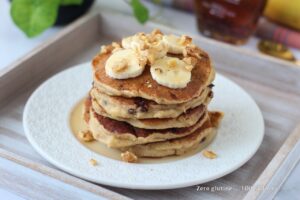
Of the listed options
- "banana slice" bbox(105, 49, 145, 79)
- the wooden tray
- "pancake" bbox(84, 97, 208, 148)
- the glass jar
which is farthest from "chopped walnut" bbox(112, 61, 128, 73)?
the glass jar

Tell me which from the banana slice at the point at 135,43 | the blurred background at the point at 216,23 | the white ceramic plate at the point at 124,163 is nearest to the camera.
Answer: the white ceramic plate at the point at 124,163

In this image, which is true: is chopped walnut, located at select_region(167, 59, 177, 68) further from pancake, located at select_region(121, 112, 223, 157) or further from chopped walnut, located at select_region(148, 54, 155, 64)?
pancake, located at select_region(121, 112, 223, 157)

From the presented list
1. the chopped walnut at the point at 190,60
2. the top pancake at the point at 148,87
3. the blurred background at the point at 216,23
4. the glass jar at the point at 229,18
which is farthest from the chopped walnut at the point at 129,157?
the glass jar at the point at 229,18

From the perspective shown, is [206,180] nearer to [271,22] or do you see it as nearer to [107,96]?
[107,96]

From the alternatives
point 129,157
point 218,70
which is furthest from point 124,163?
point 218,70

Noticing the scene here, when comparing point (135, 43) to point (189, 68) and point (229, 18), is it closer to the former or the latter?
point (189, 68)

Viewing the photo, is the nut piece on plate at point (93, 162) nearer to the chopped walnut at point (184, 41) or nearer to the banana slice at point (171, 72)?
the banana slice at point (171, 72)
